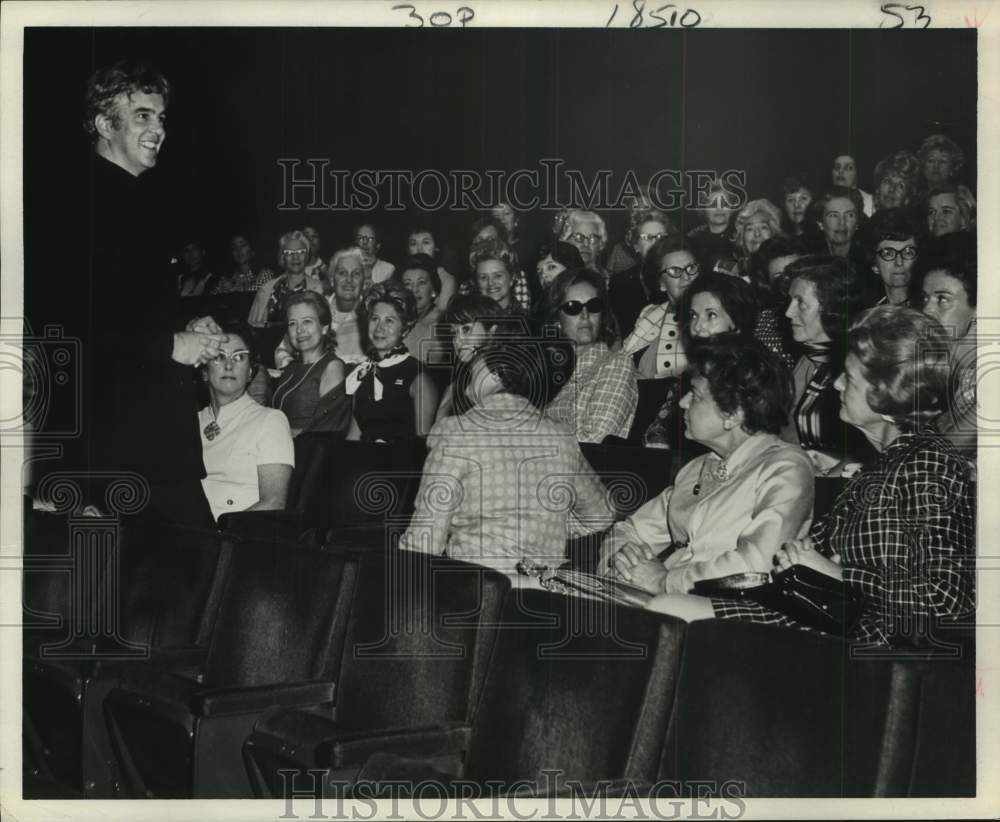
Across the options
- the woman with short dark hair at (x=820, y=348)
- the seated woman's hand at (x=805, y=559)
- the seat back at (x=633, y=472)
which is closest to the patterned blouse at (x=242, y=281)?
the seat back at (x=633, y=472)

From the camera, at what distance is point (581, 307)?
3414 millimetres

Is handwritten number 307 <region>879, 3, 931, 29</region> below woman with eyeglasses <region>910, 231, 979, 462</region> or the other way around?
the other way around

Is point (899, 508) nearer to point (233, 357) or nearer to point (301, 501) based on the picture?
point (301, 501)

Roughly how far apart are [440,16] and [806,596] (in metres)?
1.82

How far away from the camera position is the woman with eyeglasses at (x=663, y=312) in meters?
3.36

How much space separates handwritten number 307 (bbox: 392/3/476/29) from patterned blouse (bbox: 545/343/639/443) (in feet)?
3.12

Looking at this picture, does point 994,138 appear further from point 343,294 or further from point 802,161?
point 343,294

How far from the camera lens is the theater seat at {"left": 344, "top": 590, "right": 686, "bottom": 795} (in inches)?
103

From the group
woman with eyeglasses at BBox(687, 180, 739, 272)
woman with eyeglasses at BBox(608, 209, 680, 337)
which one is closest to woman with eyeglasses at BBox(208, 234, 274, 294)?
woman with eyeglasses at BBox(608, 209, 680, 337)

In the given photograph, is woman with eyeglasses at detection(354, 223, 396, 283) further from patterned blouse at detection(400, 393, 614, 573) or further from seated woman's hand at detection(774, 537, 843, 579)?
seated woman's hand at detection(774, 537, 843, 579)

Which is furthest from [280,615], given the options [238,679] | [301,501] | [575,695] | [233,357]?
[575,695]

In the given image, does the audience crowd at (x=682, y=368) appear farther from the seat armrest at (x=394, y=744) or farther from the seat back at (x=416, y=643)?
the seat armrest at (x=394, y=744)

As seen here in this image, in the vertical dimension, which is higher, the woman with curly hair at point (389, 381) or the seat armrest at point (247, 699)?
the woman with curly hair at point (389, 381)

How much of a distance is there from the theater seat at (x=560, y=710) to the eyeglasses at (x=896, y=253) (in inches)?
46.5
